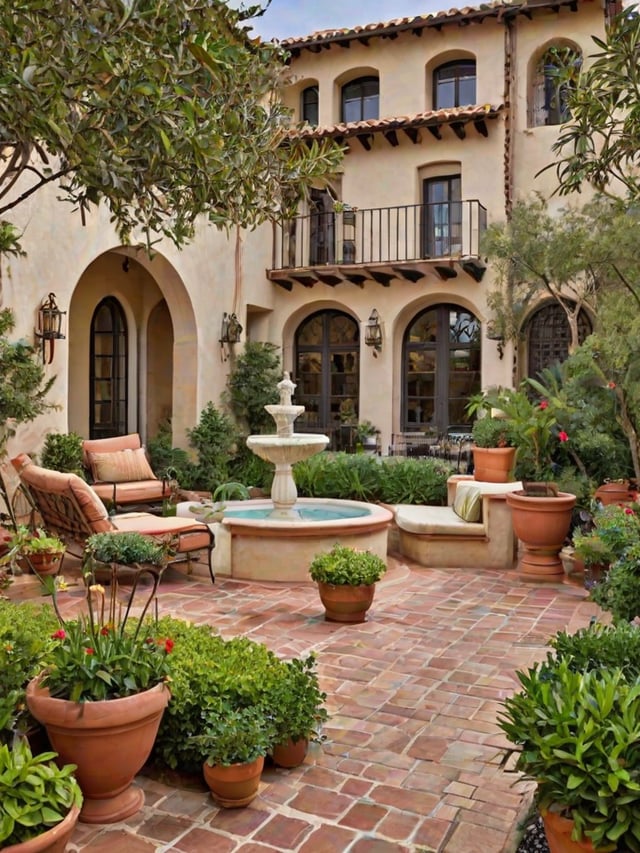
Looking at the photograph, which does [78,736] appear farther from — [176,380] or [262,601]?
[176,380]

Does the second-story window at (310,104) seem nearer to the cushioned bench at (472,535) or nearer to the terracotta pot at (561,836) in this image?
the cushioned bench at (472,535)

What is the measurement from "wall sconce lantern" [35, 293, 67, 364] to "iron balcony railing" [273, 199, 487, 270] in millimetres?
6104

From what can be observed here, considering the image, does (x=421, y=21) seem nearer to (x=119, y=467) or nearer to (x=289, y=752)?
(x=119, y=467)

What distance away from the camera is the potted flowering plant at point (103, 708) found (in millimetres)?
2900

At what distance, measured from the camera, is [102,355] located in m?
12.9

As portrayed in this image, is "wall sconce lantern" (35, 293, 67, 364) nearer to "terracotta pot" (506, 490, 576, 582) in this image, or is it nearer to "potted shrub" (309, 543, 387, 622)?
"potted shrub" (309, 543, 387, 622)

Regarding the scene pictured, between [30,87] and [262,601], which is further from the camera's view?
[262,601]

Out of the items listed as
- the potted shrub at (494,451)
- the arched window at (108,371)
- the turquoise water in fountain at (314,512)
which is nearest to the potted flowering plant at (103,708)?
the turquoise water in fountain at (314,512)

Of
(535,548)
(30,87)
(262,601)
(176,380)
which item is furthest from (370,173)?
(30,87)

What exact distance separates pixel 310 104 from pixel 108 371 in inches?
300

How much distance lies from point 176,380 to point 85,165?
901 centimetres

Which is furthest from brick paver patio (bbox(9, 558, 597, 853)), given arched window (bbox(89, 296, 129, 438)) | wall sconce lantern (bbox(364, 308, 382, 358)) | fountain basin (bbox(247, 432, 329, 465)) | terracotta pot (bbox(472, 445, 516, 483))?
wall sconce lantern (bbox(364, 308, 382, 358))

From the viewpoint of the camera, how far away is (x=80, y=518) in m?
6.89

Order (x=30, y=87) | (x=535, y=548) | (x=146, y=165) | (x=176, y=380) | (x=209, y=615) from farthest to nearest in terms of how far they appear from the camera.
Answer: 1. (x=176, y=380)
2. (x=535, y=548)
3. (x=209, y=615)
4. (x=146, y=165)
5. (x=30, y=87)
